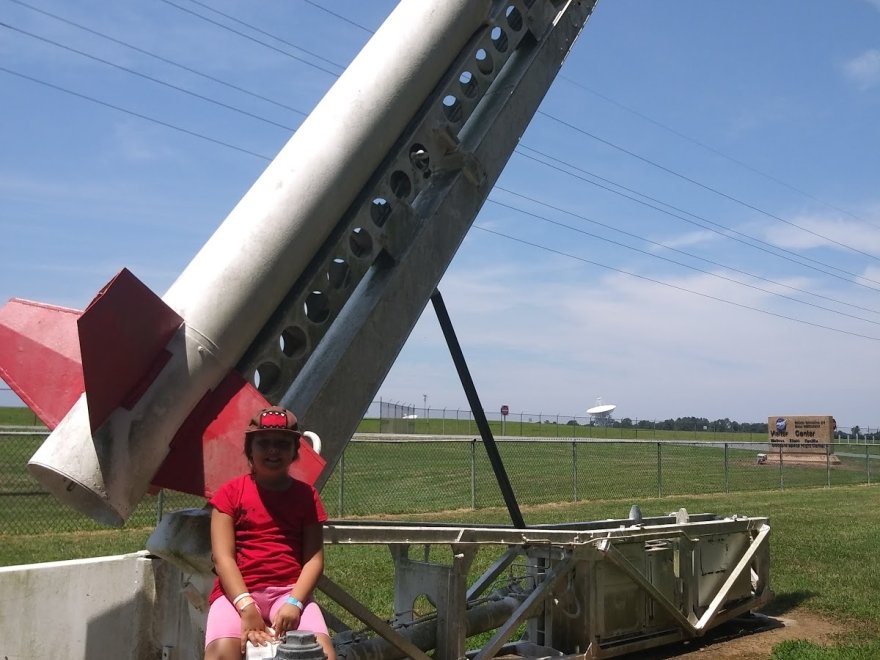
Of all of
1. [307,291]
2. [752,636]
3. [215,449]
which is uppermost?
[307,291]

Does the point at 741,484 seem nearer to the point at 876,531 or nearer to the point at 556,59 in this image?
the point at 876,531

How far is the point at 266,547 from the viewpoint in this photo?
133 inches

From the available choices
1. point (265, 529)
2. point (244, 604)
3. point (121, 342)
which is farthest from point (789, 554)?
point (121, 342)

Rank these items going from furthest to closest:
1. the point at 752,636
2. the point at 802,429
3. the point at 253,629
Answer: the point at 802,429 < the point at 752,636 < the point at 253,629

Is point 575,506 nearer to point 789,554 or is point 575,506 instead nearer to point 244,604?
point 789,554

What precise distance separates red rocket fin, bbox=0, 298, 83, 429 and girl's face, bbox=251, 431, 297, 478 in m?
1.08

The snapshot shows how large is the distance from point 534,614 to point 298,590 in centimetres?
276

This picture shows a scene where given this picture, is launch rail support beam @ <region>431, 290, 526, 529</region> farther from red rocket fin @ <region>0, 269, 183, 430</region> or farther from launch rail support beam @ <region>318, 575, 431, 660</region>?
red rocket fin @ <region>0, 269, 183, 430</region>

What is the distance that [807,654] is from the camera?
6.29m

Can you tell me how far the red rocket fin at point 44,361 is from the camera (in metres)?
3.97

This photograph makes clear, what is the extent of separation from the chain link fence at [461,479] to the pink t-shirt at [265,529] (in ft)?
25.0

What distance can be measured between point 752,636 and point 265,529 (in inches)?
204

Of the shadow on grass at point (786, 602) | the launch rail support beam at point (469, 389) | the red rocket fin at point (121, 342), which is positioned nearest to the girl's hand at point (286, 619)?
the red rocket fin at point (121, 342)

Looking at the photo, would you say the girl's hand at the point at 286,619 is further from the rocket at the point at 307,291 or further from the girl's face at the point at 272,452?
the rocket at the point at 307,291
